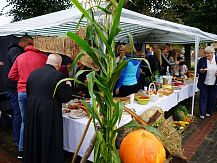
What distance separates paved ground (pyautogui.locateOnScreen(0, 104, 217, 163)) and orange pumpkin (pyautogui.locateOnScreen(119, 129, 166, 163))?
2384 mm

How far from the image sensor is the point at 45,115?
3.00m

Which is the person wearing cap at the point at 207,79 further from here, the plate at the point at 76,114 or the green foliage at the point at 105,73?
the green foliage at the point at 105,73

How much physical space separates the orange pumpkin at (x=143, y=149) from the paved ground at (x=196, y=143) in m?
2.38

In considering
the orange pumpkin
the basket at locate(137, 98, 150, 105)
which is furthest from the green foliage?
the basket at locate(137, 98, 150, 105)

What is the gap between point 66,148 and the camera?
11.3 feet

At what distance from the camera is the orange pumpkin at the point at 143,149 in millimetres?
1835

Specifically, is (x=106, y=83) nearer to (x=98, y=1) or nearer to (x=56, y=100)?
(x=98, y=1)

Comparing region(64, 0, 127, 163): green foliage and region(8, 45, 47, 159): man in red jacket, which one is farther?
region(8, 45, 47, 159): man in red jacket

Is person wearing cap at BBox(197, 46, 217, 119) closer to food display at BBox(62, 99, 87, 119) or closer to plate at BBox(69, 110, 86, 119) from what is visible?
food display at BBox(62, 99, 87, 119)

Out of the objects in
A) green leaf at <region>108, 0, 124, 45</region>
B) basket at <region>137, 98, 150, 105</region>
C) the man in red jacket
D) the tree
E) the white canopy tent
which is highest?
the tree

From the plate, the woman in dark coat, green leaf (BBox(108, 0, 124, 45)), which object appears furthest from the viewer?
the plate

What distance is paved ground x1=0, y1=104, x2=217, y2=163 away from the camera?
163 inches

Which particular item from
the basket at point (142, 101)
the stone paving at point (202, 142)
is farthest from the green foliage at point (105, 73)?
the stone paving at point (202, 142)

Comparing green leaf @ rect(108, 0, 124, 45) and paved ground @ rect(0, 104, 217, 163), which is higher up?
green leaf @ rect(108, 0, 124, 45)
